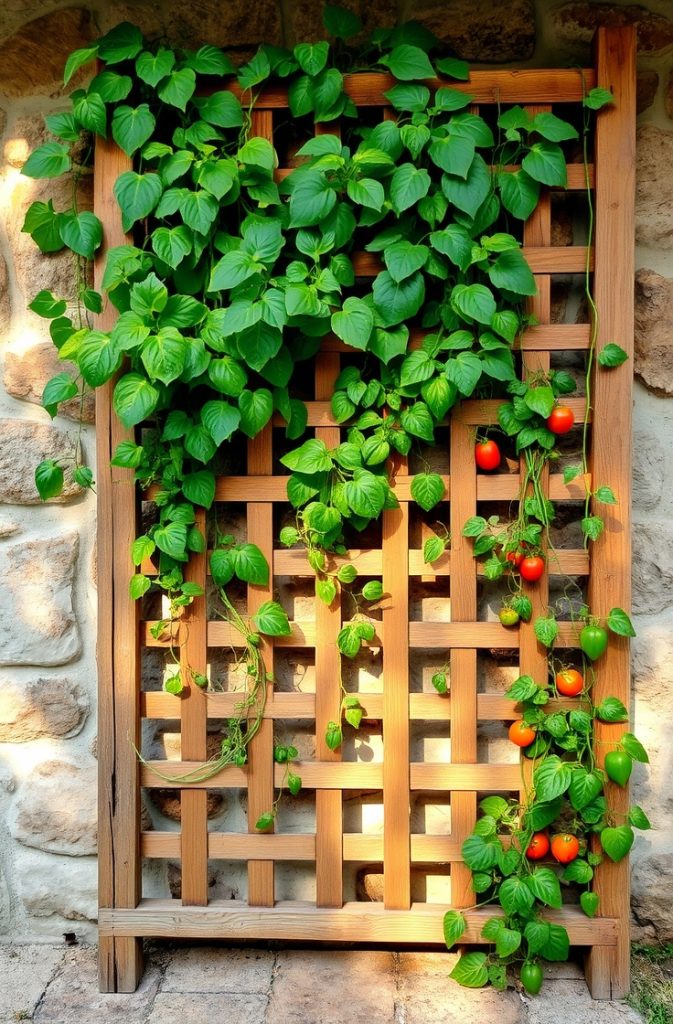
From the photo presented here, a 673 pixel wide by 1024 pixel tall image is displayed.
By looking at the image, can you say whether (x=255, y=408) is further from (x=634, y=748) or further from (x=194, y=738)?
(x=634, y=748)

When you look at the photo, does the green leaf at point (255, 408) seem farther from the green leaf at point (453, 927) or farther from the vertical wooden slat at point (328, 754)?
the green leaf at point (453, 927)

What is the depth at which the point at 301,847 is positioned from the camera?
1.80 meters

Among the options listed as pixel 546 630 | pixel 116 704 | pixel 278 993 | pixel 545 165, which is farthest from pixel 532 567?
pixel 278 993

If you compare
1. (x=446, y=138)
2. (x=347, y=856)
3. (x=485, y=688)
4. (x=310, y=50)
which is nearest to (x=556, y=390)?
(x=446, y=138)

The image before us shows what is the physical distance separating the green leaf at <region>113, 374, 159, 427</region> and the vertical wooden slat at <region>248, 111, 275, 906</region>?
0.25 m

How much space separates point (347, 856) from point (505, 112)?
63.8 inches

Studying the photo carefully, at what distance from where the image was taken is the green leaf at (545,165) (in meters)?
1.66

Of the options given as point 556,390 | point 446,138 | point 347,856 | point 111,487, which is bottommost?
point 347,856

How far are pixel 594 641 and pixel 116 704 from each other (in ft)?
3.37

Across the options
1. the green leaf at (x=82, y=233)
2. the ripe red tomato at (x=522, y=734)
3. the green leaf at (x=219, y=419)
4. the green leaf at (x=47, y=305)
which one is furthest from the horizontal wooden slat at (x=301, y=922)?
the green leaf at (x=82, y=233)

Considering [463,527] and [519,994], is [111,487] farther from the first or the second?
[519,994]

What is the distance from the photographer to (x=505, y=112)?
5.59 feet

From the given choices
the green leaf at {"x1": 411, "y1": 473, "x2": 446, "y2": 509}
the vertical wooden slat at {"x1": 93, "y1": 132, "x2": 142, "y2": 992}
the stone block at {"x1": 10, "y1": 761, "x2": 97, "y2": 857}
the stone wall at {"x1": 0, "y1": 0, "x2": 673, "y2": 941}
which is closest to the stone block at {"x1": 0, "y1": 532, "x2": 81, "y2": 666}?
the stone wall at {"x1": 0, "y1": 0, "x2": 673, "y2": 941}

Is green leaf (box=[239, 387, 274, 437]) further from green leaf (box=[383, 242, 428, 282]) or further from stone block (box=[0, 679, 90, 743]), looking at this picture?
stone block (box=[0, 679, 90, 743])
